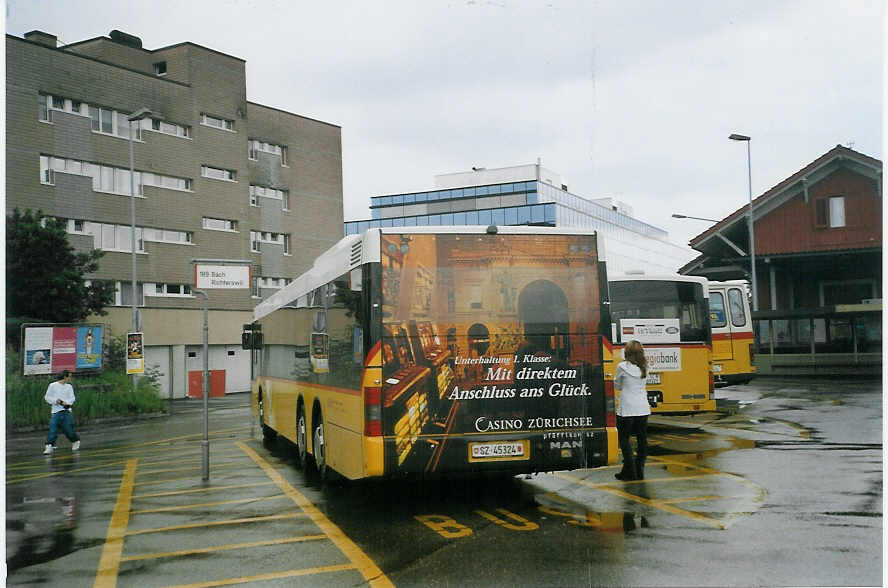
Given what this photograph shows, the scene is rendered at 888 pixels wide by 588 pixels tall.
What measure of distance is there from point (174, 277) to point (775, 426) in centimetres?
3054

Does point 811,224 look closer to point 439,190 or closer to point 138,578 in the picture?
point 439,190

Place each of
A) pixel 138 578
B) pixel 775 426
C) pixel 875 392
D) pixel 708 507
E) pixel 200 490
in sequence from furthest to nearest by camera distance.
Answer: pixel 875 392 < pixel 775 426 < pixel 200 490 < pixel 708 507 < pixel 138 578

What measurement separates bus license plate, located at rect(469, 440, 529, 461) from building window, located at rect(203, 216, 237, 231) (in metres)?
35.9

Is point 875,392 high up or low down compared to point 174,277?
down

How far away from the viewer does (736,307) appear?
2239 centimetres

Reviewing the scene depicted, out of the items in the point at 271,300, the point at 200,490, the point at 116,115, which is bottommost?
the point at 200,490

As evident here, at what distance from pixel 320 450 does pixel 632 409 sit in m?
3.74

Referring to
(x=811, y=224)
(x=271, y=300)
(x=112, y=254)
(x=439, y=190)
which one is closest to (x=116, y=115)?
(x=112, y=254)

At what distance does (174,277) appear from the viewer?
134 feet

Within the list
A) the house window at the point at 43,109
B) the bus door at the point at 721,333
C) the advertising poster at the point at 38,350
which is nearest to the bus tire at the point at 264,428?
the bus door at the point at 721,333

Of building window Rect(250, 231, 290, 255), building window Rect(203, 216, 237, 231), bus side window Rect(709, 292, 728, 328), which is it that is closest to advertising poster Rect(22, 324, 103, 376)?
building window Rect(203, 216, 237, 231)

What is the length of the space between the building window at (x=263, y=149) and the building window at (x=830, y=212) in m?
26.6

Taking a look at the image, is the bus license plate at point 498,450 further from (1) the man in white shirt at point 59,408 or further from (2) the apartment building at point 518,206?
(1) the man in white shirt at point 59,408

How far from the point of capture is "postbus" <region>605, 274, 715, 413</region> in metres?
15.6
